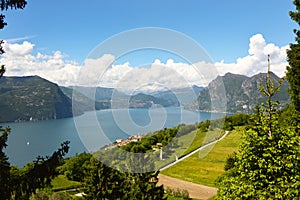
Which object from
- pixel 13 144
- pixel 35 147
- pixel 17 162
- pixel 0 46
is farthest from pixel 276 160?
pixel 13 144

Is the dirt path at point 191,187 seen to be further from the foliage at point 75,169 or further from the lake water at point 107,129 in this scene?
the foliage at point 75,169

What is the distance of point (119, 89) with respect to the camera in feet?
48.2

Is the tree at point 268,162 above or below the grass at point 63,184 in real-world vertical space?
above

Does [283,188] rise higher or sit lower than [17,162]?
higher

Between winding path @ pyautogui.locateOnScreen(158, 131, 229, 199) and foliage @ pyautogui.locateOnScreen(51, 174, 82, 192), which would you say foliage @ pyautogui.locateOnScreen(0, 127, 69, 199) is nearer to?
winding path @ pyautogui.locateOnScreen(158, 131, 229, 199)

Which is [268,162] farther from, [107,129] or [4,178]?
[107,129]

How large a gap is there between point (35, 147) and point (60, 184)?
45.6 m

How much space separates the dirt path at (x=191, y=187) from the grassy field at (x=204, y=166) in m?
1.32

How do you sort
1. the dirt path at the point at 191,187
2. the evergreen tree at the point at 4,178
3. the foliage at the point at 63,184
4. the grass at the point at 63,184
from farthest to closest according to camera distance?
the grass at the point at 63,184 < the foliage at the point at 63,184 < the dirt path at the point at 191,187 < the evergreen tree at the point at 4,178

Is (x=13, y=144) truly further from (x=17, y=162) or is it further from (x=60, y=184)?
(x=60, y=184)

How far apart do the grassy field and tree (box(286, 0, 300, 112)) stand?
20.4m

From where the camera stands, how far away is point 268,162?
24.2ft

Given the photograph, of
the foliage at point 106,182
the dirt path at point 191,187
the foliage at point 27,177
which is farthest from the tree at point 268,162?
the dirt path at point 191,187

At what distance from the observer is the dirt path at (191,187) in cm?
3088
